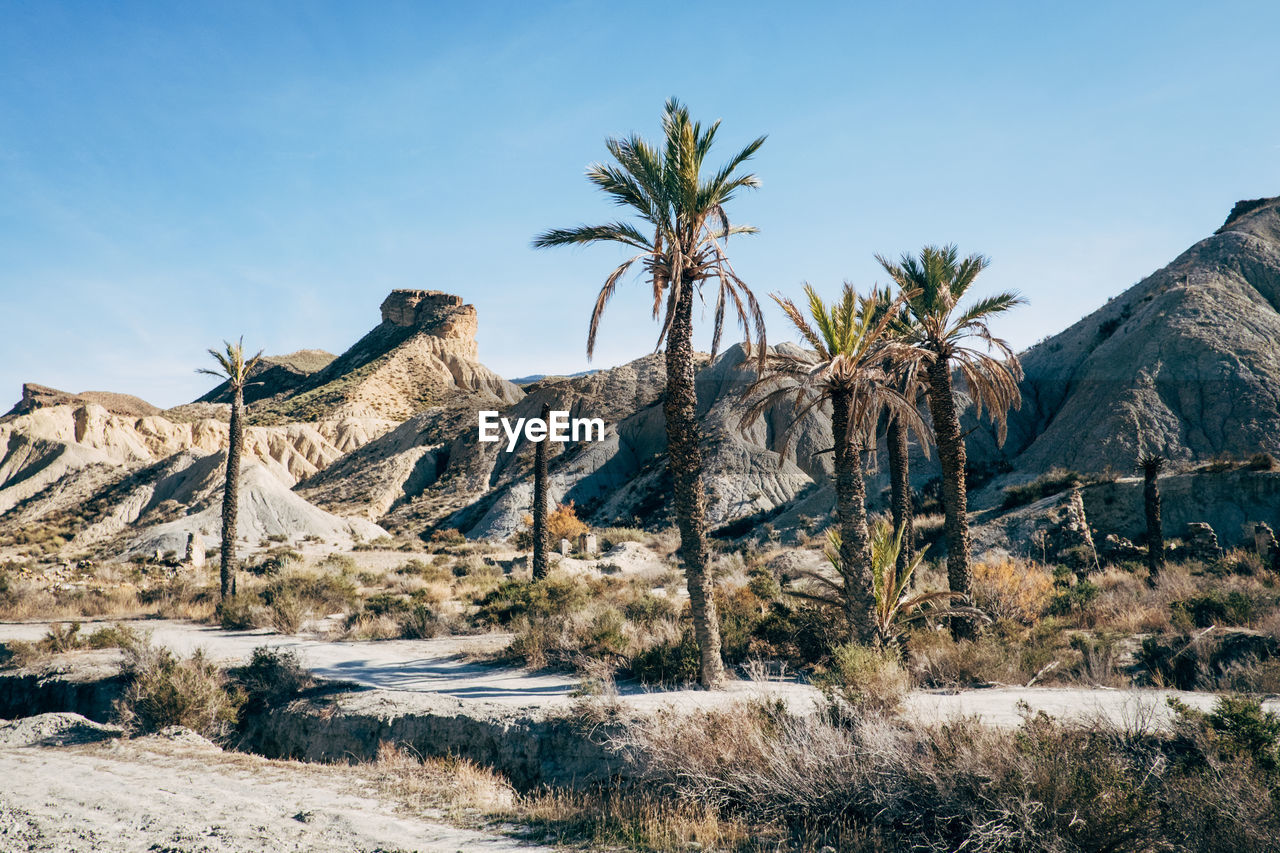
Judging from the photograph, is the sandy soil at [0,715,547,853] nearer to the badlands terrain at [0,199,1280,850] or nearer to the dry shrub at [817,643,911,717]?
the badlands terrain at [0,199,1280,850]

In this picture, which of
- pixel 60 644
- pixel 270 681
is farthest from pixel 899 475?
pixel 60 644

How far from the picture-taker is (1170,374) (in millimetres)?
39000

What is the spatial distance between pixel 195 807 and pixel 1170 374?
47888 mm

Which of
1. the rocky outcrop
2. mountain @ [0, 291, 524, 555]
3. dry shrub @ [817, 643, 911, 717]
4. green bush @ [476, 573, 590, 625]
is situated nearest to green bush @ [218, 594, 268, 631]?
green bush @ [476, 573, 590, 625]

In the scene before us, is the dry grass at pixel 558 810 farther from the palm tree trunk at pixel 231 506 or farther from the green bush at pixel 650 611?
the palm tree trunk at pixel 231 506

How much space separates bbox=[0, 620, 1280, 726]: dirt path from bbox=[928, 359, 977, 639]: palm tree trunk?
13.0ft

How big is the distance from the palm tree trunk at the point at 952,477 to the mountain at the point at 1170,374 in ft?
88.1

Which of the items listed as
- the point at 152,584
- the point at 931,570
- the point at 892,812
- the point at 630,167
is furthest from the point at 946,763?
the point at 152,584

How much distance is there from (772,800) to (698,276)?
812cm

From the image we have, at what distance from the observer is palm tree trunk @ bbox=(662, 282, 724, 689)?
11.0 metres

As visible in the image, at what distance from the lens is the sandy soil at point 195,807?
20.7 ft

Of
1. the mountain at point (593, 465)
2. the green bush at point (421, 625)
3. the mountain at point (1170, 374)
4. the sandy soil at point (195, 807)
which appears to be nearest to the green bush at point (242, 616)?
the green bush at point (421, 625)

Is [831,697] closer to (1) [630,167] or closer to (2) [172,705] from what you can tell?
(1) [630,167]

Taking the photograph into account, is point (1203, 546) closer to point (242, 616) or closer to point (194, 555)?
point (242, 616)
